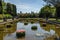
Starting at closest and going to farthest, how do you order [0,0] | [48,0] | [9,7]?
[48,0], [0,0], [9,7]

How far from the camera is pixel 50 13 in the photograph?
77062 millimetres

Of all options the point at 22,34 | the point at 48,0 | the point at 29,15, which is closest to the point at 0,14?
the point at 48,0

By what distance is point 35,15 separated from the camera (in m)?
111

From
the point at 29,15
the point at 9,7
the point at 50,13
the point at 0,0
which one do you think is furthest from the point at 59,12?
the point at 29,15

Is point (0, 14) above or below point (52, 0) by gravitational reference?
below

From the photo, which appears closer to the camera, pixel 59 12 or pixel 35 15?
pixel 59 12

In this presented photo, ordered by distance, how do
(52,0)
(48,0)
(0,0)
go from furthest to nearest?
(0,0), (48,0), (52,0)

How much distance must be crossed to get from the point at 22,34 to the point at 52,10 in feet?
208

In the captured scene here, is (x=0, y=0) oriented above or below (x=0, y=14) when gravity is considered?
above

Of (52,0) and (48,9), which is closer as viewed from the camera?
(52,0)

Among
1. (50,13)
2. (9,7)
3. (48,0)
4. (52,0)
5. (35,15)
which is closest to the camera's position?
(52,0)

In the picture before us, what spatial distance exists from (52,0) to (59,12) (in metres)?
8.55

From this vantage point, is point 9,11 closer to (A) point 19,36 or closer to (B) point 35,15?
(B) point 35,15

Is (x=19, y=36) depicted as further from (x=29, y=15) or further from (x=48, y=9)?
(x=29, y=15)
